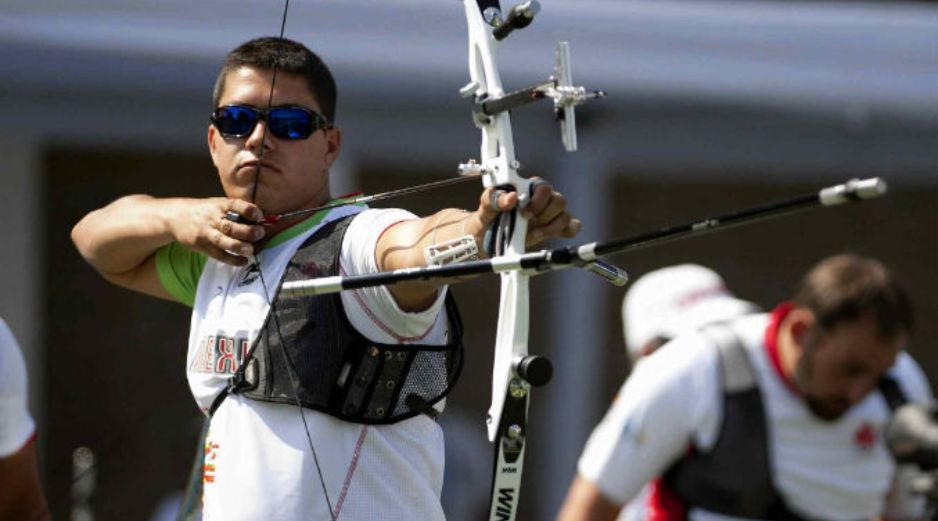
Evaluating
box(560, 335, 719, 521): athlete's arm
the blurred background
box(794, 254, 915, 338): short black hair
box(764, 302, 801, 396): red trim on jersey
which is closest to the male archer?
the blurred background

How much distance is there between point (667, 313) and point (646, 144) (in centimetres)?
288

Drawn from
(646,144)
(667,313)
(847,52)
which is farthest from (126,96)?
(847,52)

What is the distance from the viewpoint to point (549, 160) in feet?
24.0

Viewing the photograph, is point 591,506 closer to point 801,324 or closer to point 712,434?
point 712,434

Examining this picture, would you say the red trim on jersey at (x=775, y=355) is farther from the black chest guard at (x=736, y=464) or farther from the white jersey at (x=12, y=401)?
the white jersey at (x=12, y=401)

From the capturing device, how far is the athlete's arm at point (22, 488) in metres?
3.05

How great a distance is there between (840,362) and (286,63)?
1.64 m

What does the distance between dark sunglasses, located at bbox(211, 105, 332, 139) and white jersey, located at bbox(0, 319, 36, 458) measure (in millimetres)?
765

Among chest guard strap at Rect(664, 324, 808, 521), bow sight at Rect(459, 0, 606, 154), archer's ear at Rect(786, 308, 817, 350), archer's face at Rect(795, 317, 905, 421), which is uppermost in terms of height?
bow sight at Rect(459, 0, 606, 154)

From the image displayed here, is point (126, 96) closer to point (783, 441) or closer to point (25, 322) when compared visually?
point (25, 322)

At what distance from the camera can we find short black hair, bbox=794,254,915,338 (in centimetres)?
388

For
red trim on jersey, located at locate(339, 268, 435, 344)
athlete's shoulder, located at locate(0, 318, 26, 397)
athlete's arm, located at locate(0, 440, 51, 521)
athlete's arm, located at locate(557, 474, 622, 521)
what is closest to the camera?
red trim on jersey, located at locate(339, 268, 435, 344)

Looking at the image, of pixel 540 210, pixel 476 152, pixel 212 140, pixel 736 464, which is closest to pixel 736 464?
pixel 736 464

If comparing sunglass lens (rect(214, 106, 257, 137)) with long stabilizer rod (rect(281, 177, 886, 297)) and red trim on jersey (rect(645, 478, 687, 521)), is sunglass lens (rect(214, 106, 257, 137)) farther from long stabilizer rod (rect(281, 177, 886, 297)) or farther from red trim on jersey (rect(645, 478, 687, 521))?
red trim on jersey (rect(645, 478, 687, 521))
